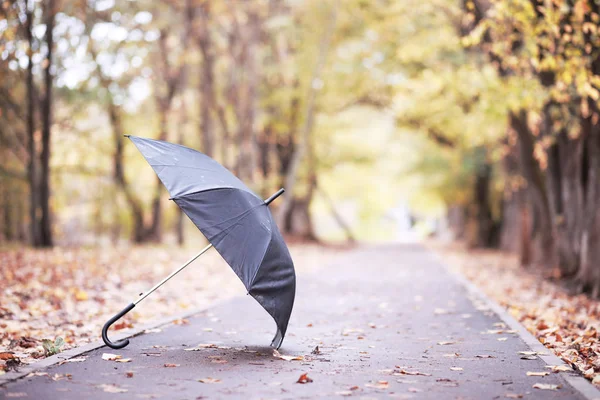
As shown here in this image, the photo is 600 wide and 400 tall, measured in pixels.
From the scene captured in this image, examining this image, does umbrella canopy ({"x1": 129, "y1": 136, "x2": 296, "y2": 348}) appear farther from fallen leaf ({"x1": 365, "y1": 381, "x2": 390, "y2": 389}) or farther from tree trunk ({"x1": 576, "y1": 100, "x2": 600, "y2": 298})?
tree trunk ({"x1": 576, "y1": 100, "x2": 600, "y2": 298})

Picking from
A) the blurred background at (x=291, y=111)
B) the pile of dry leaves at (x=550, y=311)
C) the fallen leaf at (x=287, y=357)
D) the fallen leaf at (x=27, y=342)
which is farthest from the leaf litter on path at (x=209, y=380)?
the blurred background at (x=291, y=111)

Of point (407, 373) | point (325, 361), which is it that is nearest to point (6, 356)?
point (325, 361)

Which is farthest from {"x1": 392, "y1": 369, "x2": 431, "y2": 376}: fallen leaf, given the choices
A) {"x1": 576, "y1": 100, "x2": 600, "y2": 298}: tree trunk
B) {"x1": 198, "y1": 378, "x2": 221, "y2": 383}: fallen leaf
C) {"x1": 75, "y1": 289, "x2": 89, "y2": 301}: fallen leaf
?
{"x1": 576, "y1": 100, "x2": 600, "y2": 298}: tree trunk

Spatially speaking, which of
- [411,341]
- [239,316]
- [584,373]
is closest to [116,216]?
[239,316]

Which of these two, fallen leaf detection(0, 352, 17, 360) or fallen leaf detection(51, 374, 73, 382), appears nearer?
fallen leaf detection(51, 374, 73, 382)

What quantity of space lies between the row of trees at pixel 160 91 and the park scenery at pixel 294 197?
117 millimetres

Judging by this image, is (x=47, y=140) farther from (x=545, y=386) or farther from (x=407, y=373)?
(x=545, y=386)

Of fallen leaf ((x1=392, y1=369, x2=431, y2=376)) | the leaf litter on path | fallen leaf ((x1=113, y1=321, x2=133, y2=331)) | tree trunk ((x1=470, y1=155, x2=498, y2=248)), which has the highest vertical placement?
tree trunk ((x1=470, y1=155, x2=498, y2=248))

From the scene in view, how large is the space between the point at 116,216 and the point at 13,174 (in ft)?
27.6

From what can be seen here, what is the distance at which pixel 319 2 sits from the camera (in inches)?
1113

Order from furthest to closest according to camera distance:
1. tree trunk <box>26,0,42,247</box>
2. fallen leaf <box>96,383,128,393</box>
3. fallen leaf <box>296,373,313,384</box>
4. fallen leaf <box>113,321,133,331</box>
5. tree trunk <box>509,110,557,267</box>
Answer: tree trunk <box>26,0,42,247</box>
tree trunk <box>509,110,557,267</box>
fallen leaf <box>113,321,133,331</box>
fallen leaf <box>296,373,313,384</box>
fallen leaf <box>96,383,128,393</box>

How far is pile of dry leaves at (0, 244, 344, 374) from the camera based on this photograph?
26.2 feet

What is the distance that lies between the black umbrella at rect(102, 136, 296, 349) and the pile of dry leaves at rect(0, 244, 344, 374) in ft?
4.42

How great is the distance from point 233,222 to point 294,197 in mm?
29746
